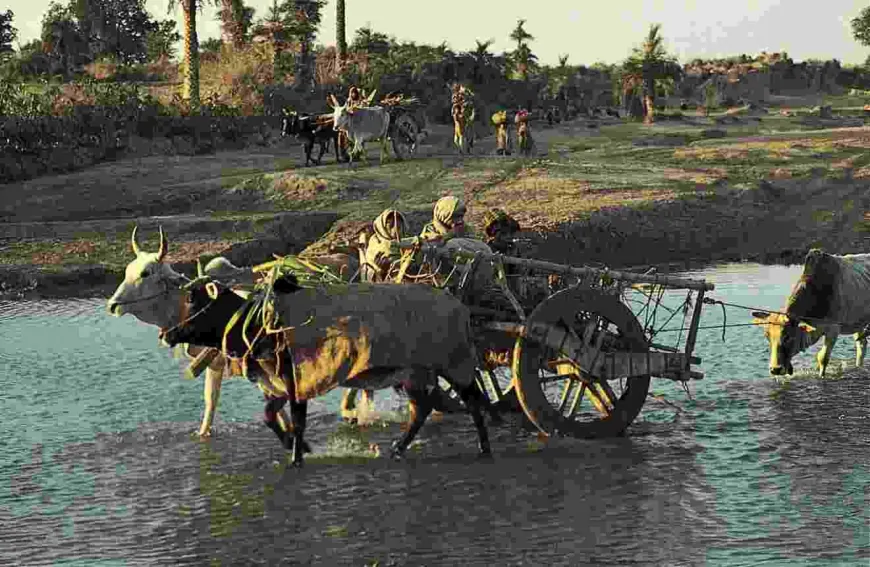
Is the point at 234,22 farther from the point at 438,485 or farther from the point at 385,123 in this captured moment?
the point at 438,485

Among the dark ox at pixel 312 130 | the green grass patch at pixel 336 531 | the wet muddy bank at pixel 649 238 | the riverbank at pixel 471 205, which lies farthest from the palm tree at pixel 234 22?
the green grass patch at pixel 336 531

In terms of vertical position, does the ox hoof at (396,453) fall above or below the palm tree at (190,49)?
below

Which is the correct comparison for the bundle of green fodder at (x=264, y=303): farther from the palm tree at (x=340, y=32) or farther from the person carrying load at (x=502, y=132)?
the palm tree at (x=340, y=32)

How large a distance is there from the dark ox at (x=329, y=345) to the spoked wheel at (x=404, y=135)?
21209 millimetres

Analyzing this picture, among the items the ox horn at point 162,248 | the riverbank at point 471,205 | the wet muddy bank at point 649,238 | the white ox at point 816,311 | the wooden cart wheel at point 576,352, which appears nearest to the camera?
the ox horn at point 162,248

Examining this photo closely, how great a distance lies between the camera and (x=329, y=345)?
8766 mm

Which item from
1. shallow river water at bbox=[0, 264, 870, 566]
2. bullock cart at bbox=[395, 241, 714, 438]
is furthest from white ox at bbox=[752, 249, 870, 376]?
bullock cart at bbox=[395, 241, 714, 438]

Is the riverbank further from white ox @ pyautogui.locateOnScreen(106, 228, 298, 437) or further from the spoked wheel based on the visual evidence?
Result: white ox @ pyautogui.locateOnScreen(106, 228, 298, 437)

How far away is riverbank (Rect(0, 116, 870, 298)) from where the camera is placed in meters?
20.4

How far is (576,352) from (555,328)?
0.28 metres

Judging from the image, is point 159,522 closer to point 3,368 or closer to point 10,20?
point 3,368

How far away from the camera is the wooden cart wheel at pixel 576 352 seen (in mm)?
9492

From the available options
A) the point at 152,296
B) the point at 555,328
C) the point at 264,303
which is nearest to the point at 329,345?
the point at 264,303

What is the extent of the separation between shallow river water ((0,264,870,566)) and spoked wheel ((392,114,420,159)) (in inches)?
708
